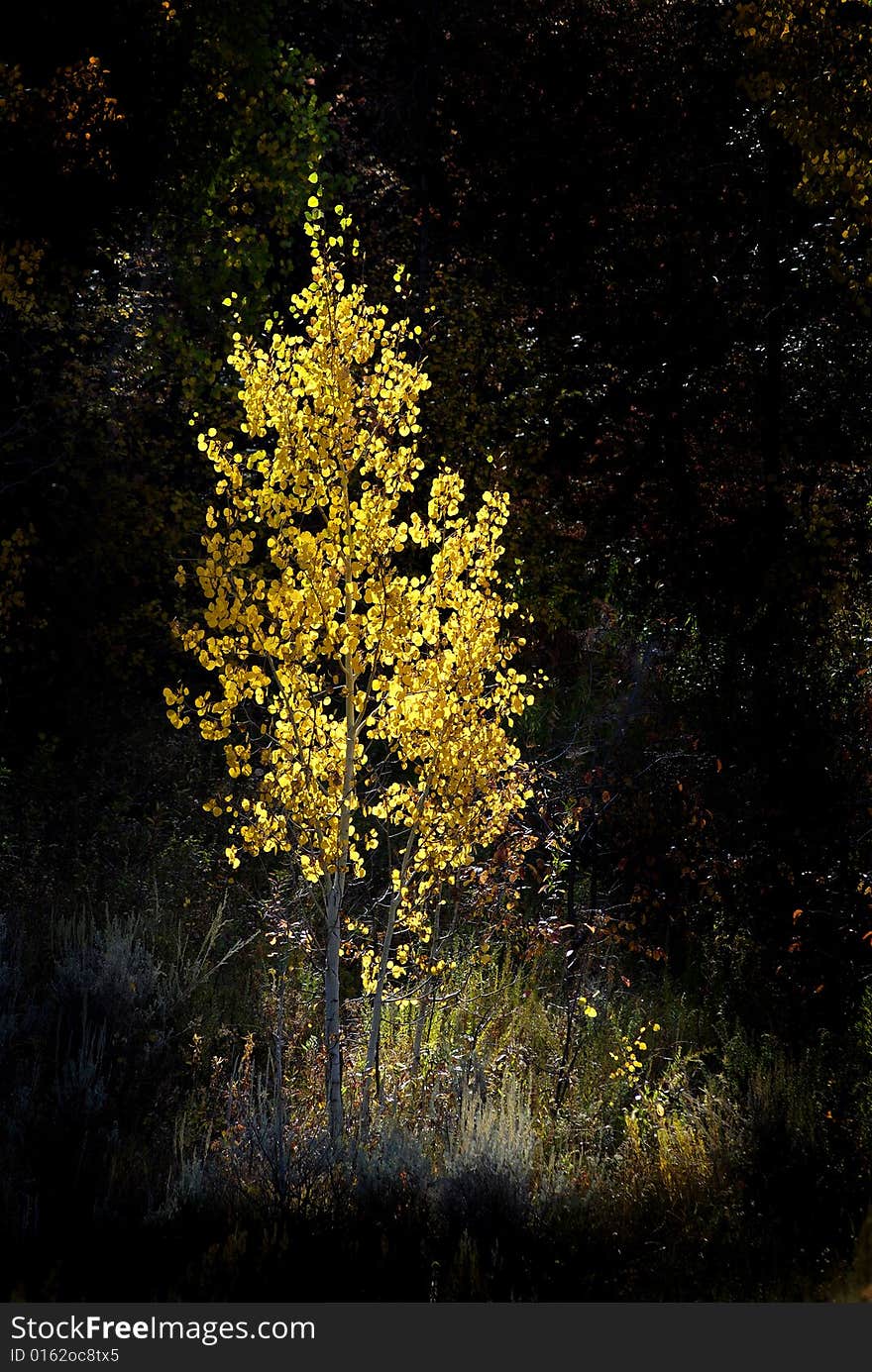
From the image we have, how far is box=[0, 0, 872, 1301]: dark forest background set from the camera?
5.55 m

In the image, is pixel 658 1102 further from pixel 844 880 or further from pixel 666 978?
pixel 844 880

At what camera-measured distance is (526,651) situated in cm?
1316

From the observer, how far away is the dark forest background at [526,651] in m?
5.55

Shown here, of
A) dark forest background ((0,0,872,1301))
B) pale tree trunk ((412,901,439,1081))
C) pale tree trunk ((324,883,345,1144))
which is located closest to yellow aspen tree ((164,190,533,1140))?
pale tree trunk ((324,883,345,1144))

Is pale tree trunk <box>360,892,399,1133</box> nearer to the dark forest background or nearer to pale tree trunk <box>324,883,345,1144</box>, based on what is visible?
pale tree trunk <box>324,883,345,1144</box>

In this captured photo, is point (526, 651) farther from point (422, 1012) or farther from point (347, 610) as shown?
point (347, 610)

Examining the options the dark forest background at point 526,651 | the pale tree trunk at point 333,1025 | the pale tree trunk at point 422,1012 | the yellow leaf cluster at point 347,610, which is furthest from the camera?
the pale tree trunk at point 422,1012

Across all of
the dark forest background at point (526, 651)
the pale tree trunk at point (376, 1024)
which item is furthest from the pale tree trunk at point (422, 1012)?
the pale tree trunk at point (376, 1024)

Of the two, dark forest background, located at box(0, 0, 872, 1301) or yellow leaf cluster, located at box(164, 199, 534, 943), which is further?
yellow leaf cluster, located at box(164, 199, 534, 943)

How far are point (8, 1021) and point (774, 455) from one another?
740 centimetres

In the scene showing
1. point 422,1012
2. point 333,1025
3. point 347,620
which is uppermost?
point 347,620

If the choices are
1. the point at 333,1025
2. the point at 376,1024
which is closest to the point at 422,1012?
the point at 376,1024

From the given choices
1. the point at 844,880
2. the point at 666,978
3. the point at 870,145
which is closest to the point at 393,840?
the point at 666,978

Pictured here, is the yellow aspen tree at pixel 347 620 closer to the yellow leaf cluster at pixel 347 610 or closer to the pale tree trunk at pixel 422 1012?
the yellow leaf cluster at pixel 347 610
